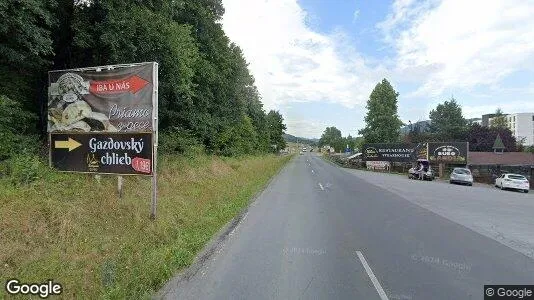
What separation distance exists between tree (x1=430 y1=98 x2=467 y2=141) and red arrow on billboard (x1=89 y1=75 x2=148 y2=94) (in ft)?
292

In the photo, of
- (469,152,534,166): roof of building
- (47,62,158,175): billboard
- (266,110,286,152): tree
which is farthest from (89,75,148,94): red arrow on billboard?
(266,110,286,152): tree

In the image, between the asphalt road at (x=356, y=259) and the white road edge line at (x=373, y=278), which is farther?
the asphalt road at (x=356, y=259)

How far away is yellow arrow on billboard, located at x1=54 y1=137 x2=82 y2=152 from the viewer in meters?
10.3

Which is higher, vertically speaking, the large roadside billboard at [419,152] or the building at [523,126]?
the building at [523,126]

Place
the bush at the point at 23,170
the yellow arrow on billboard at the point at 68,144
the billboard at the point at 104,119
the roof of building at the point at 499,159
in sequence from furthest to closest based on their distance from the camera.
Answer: the roof of building at the point at 499,159, the yellow arrow on billboard at the point at 68,144, the billboard at the point at 104,119, the bush at the point at 23,170

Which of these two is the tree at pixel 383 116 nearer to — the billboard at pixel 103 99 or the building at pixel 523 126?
the billboard at pixel 103 99

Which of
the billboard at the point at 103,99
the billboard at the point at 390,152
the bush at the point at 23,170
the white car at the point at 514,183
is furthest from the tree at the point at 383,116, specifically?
the bush at the point at 23,170

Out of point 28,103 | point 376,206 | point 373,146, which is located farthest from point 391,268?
point 373,146

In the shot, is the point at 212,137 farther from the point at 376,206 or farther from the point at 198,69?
the point at 376,206

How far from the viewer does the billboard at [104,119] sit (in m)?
9.33

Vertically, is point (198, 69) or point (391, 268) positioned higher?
point (198, 69)

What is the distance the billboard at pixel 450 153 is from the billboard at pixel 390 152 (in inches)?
164

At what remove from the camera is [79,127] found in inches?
406

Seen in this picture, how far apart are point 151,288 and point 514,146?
8450cm
